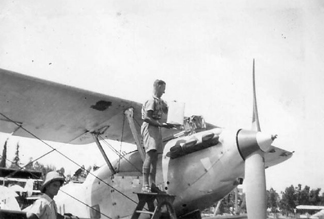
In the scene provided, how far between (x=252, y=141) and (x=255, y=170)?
0.43 m

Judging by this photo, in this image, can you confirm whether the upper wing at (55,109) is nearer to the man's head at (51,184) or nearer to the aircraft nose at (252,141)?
the aircraft nose at (252,141)

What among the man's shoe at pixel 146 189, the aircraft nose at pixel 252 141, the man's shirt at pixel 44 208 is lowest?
the man's shirt at pixel 44 208

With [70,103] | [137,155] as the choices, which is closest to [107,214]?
Result: [137,155]

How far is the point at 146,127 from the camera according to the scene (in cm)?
539

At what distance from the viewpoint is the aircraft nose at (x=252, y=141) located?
4805mm

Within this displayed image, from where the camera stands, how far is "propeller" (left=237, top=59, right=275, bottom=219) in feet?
15.5

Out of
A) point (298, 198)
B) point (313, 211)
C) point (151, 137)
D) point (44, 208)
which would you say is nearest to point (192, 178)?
point (151, 137)

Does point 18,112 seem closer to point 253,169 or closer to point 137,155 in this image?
point 137,155

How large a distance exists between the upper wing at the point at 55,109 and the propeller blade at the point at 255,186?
270cm

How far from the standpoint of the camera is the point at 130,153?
6.89 metres

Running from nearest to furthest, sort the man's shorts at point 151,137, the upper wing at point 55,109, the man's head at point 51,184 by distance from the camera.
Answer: the man's head at point 51,184, the man's shorts at point 151,137, the upper wing at point 55,109

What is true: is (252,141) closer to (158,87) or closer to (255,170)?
(255,170)

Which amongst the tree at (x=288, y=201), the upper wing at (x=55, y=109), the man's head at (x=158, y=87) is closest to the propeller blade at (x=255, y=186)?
the man's head at (x=158, y=87)

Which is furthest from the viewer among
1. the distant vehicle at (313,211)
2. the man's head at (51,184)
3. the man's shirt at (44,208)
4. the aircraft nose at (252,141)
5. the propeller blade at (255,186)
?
the distant vehicle at (313,211)
